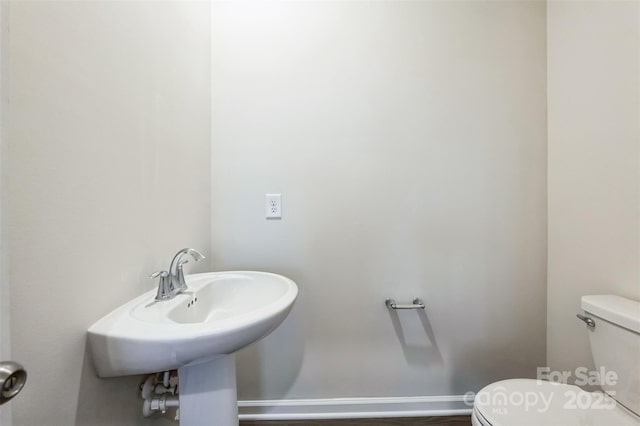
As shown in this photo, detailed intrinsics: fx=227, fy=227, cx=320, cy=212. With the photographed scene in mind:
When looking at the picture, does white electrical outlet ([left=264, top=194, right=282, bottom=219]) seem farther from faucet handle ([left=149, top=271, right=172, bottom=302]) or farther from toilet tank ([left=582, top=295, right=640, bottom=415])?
toilet tank ([left=582, top=295, right=640, bottom=415])

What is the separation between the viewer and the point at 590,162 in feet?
3.26

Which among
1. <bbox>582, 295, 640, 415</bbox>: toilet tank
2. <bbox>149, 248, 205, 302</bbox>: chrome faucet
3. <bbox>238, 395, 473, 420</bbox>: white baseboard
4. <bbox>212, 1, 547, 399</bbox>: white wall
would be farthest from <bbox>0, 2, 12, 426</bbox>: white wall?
<bbox>582, 295, 640, 415</bbox>: toilet tank

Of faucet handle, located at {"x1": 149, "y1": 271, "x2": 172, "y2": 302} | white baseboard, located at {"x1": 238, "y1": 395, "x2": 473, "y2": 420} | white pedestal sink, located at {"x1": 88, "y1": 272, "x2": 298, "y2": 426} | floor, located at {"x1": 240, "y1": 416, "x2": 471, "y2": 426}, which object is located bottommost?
floor, located at {"x1": 240, "y1": 416, "x2": 471, "y2": 426}

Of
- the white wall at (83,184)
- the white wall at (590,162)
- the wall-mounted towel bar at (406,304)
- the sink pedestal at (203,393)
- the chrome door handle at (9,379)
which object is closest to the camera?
the chrome door handle at (9,379)

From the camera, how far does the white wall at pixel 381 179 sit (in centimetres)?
114

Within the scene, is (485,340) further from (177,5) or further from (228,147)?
(177,5)

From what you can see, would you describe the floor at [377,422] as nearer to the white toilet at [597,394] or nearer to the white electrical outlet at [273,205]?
the white toilet at [597,394]

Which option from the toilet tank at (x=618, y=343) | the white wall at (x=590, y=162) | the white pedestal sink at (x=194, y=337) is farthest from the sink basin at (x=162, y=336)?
the white wall at (x=590, y=162)

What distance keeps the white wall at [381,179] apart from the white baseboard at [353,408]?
0.05 m

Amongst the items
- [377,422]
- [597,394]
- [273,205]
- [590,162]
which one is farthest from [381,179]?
[377,422]

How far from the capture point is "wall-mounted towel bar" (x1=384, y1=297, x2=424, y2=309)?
43.1 inches

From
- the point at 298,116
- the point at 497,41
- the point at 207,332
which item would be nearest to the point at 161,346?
the point at 207,332

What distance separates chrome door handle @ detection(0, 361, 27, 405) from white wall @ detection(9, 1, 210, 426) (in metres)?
0.22

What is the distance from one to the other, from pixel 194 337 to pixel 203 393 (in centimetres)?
34
